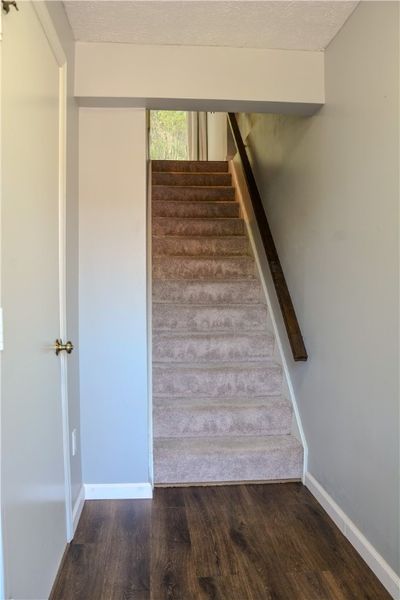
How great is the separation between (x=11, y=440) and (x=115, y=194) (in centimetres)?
140

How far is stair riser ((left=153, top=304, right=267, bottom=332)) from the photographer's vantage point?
3.19m

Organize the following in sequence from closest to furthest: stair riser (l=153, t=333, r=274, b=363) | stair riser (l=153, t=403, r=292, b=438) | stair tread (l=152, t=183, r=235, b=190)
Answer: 1. stair riser (l=153, t=403, r=292, b=438)
2. stair riser (l=153, t=333, r=274, b=363)
3. stair tread (l=152, t=183, r=235, b=190)

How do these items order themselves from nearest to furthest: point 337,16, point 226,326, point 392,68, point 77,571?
point 392,68
point 77,571
point 337,16
point 226,326

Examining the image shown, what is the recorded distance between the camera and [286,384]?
2.78 metres

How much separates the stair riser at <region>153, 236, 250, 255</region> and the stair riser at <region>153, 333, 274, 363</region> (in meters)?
1.05

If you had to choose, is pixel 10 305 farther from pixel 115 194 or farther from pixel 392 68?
pixel 392 68

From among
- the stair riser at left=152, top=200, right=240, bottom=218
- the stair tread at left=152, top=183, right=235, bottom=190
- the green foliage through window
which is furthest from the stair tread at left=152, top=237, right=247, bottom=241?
the green foliage through window

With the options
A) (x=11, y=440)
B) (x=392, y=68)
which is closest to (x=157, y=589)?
(x=11, y=440)

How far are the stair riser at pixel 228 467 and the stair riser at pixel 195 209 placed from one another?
2481 millimetres

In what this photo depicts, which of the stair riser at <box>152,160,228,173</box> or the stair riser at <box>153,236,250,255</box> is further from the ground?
the stair riser at <box>152,160,228,173</box>

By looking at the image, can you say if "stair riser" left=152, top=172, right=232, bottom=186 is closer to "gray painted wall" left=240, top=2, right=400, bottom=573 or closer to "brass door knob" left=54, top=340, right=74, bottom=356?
"gray painted wall" left=240, top=2, right=400, bottom=573

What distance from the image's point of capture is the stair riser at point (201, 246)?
150 inches

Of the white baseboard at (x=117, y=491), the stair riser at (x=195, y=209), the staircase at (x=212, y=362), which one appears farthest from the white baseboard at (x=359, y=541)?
the stair riser at (x=195, y=209)

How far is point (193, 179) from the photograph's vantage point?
474 cm
